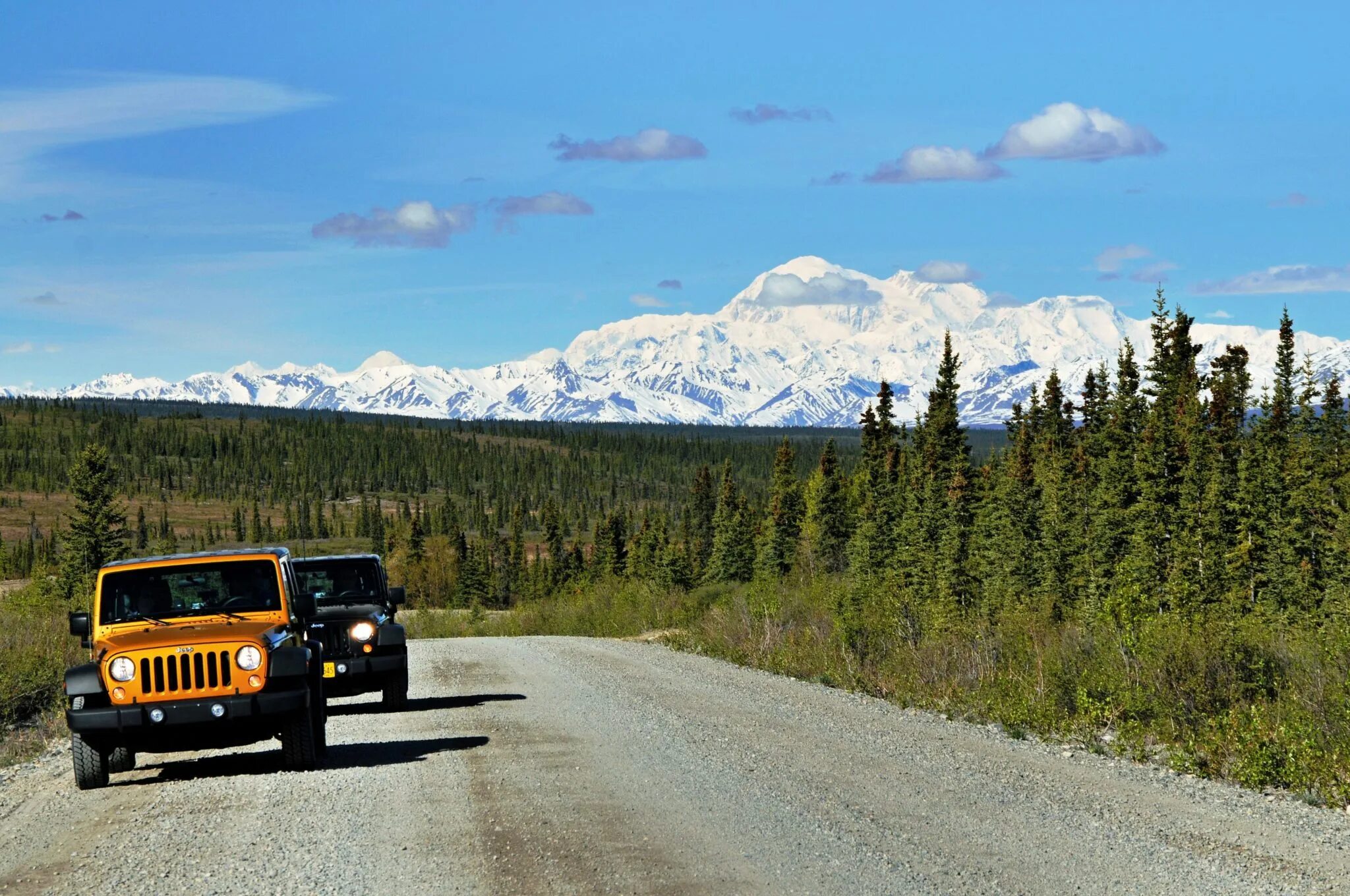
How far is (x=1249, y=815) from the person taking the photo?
35.7 feet

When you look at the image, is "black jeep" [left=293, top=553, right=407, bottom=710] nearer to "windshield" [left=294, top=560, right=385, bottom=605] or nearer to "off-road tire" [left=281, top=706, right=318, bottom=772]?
"windshield" [left=294, top=560, right=385, bottom=605]

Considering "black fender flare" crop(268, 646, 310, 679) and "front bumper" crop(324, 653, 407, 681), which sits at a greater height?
"black fender flare" crop(268, 646, 310, 679)

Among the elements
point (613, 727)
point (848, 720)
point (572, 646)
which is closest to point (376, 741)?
point (613, 727)

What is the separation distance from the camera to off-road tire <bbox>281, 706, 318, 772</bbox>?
1323 centimetres

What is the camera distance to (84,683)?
1252 centimetres

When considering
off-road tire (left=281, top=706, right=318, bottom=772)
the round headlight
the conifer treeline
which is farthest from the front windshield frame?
the conifer treeline

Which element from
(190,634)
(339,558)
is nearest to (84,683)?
(190,634)

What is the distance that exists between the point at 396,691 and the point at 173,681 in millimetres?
7234

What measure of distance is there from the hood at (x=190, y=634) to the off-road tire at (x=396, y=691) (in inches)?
219

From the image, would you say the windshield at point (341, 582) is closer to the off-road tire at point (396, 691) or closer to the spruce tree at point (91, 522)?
the off-road tire at point (396, 691)

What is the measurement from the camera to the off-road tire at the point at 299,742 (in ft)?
43.4

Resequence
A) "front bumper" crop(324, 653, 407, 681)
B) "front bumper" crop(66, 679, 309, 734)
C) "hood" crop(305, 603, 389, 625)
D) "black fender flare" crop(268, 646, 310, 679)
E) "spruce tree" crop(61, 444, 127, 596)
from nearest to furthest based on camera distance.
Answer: "front bumper" crop(66, 679, 309, 734), "black fender flare" crop(268, 646, 310, 679), "front bumper" crop(324, 653, 407, 681), "hood" crop(305, 603, 389, 625), "spruce tree" crop(61, 444, 127, 596)

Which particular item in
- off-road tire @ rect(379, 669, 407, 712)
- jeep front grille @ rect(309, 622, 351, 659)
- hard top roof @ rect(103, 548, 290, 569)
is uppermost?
hard top roof @ rect(103, 548, 290, 569)

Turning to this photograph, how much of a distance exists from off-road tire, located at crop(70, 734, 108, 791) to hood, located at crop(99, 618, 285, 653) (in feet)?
3.19
